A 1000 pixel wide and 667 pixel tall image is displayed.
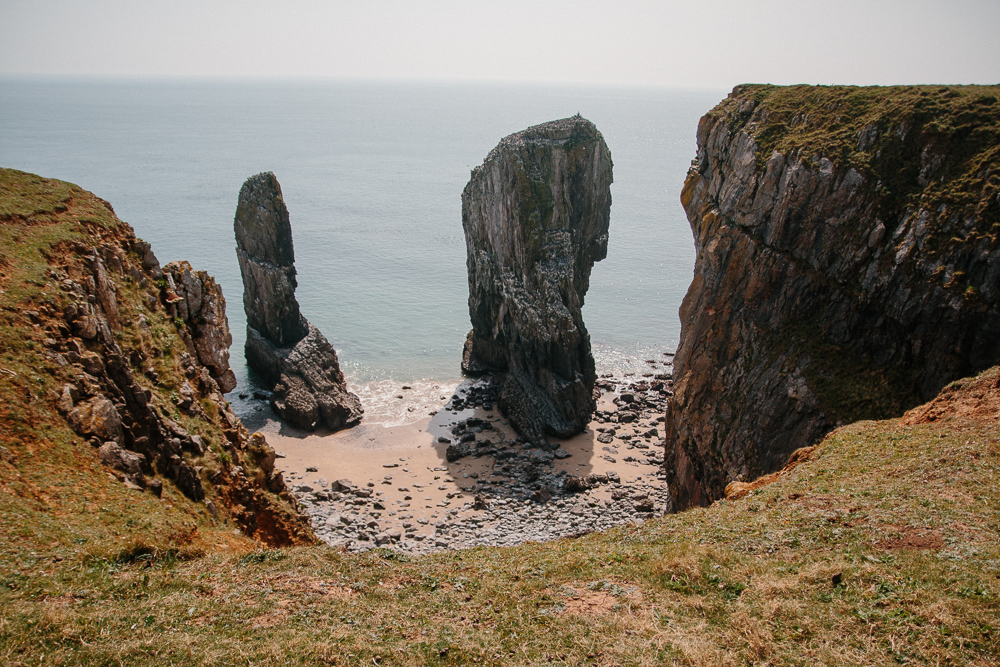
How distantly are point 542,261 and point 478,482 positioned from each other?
19020mm

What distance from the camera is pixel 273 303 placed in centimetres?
5356

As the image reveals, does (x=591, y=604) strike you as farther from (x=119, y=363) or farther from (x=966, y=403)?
(x=966, y=403)

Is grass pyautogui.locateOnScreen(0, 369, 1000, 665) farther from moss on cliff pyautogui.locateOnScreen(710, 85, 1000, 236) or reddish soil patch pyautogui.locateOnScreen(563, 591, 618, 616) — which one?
moss on cliff pyautogui.locateOnScreen(710, 85, 1000, 236)

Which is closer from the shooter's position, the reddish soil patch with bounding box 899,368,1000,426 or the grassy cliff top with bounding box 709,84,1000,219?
the reddish soil patch with bounding box 899,368,1000,426

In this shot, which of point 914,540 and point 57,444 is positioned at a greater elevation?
point 57,444

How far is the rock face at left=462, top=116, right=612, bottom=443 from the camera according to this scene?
159ft

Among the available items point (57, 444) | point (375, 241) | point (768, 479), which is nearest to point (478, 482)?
point (768, 479)

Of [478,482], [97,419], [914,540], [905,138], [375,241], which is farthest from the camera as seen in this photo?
[375,241]

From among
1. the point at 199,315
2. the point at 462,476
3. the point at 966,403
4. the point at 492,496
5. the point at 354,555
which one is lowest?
the point at 492,496

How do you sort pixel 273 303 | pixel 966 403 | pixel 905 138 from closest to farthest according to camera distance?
1. pixel 966 403
2. pixel 905 138
3. pixel 273 303

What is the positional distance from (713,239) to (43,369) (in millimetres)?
30228

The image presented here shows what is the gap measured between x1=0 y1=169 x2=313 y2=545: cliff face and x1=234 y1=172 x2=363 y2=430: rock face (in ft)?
90.1

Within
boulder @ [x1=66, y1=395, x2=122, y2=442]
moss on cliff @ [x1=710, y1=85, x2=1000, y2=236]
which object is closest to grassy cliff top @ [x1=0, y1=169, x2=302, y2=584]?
boulder @ [x1=66, y1=395, x2=122, y2=442]

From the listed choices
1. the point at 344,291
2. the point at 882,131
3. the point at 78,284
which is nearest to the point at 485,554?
the point at 78,284
